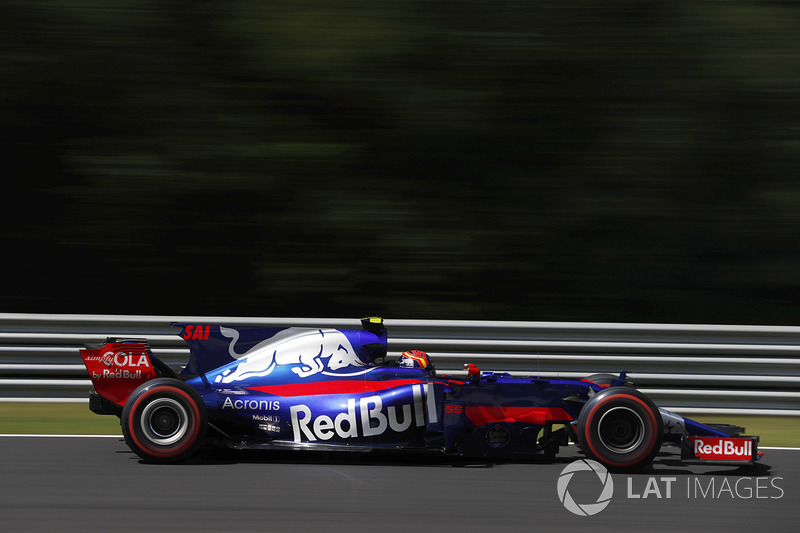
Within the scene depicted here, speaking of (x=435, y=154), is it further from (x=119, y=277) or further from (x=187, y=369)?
(x=187, y=369)

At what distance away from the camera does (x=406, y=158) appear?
33.4ft

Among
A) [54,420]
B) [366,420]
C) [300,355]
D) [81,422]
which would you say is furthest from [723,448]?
[54,420]

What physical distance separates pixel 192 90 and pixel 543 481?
248 inches

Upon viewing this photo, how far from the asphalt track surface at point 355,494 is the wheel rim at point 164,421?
0.64ft

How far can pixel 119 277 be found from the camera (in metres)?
10.3

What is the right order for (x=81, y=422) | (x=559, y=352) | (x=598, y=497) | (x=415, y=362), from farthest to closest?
(x=559, y=352)
(x=81, y=422)
(x=415, y=362)
(x=598, y=497)

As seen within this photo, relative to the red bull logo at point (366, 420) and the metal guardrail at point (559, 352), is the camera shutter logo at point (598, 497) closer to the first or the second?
the red bull logo at point (366, 420)

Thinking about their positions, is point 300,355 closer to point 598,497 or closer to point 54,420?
point 598,497

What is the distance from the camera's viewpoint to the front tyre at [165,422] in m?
6.14

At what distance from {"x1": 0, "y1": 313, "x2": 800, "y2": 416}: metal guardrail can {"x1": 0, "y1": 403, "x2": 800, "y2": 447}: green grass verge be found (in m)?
0.13

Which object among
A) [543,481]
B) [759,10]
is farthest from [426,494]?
[759,10]

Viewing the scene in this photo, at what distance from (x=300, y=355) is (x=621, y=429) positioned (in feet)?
7.34

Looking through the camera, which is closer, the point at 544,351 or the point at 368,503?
the point at 368,503

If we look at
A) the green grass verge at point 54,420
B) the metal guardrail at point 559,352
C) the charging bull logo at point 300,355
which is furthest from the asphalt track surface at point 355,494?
the metal guardrail at point 559,352
